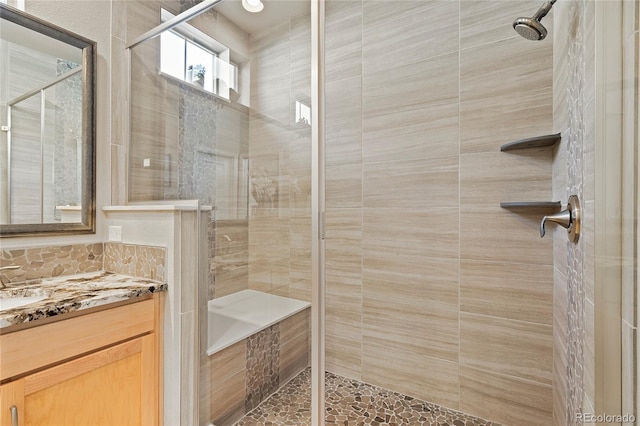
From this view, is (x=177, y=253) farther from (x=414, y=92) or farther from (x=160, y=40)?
(x=414, y=92)

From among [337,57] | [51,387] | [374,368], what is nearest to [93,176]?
[51,387]

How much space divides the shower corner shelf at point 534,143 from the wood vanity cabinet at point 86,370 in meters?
1.70

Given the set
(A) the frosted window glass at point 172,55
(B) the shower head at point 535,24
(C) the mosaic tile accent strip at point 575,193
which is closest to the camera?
(C) the mosaic tile accent strip at point 575,193

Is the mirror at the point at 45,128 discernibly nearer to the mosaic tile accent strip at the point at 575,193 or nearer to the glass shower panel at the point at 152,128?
the glass shower panel at the point at 152,128

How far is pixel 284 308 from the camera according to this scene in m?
1.14

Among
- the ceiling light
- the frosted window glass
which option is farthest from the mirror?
the ceiling light

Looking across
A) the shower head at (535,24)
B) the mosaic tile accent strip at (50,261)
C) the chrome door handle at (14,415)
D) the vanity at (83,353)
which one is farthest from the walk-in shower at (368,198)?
the chrome door handle at (14,415)

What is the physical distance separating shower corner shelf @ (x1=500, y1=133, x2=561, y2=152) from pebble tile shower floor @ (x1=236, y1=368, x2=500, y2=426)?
1320 millimetres

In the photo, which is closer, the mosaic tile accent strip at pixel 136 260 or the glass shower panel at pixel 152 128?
the mosaic tile accent strip at pixel 136 260

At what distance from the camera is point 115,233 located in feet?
4.94

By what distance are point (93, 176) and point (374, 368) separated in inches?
74.3

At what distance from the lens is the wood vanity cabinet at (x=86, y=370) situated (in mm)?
889

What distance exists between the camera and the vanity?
89 cm

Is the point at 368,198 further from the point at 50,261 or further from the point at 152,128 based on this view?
the point at 50,261
